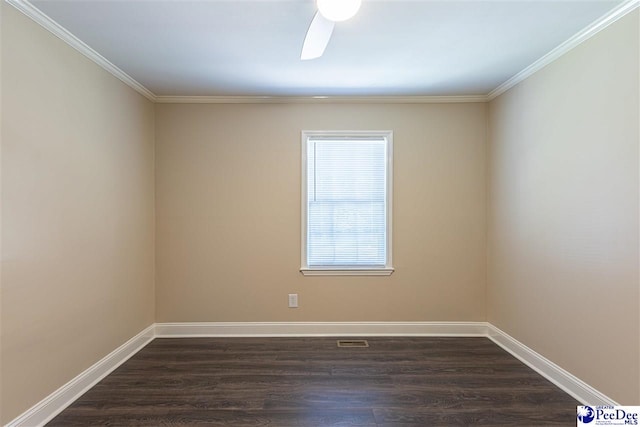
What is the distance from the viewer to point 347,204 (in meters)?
3.34

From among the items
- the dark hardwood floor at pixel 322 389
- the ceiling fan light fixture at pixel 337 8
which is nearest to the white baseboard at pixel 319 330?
the dark hardwood floor at pixel 322 389

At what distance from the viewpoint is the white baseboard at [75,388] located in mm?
1877

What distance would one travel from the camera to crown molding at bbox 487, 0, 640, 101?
1.84 m

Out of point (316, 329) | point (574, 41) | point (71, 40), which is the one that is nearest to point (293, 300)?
point (316, 329)

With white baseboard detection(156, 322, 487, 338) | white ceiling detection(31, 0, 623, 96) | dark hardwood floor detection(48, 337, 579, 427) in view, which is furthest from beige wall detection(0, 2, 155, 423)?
white baseboard detection(156, 322, 487, 338)

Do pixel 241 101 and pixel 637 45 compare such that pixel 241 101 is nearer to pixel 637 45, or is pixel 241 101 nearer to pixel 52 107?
pixel 52 107

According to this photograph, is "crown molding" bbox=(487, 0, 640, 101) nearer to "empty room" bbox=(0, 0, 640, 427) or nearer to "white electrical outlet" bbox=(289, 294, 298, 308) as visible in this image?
"empty room" bbox=(0, 0, 640, 427)

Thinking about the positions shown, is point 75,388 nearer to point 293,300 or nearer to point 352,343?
point 293,300

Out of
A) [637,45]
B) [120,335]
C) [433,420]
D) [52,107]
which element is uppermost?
[637,45]

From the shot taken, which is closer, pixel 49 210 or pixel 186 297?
pixel 49 210

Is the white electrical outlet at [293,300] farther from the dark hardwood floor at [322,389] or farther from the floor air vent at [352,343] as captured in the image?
the floor air vent at [352,343]

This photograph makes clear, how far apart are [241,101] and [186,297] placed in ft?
6.83

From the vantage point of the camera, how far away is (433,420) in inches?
77.0

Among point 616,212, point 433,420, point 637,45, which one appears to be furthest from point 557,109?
point 433,420
